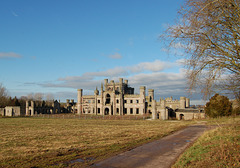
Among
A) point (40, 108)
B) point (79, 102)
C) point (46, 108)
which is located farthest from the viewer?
point (46, 108)

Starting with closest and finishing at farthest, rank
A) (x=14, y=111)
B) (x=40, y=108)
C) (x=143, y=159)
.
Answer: (x=143, y=159) → (x=14, y=111) → (x=40, y=108)

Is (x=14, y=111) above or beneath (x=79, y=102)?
beneath

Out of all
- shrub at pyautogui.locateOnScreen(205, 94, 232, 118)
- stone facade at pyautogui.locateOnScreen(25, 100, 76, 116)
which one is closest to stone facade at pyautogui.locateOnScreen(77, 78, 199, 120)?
stone facade at pyautogui.locateOnScreen(25, 100, 76, 116)

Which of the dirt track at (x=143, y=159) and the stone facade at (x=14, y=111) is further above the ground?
the dirt track at (x=143, y=159)

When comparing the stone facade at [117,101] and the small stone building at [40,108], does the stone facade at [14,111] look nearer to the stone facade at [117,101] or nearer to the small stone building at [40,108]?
the small stone building at [40,108]

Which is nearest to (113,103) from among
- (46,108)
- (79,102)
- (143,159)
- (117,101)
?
(117,101)

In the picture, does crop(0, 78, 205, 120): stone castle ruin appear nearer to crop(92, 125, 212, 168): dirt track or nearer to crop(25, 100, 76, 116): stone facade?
crop(25, 100, 76, 116): stone facade

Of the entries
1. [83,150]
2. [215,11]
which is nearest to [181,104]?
[83,150]

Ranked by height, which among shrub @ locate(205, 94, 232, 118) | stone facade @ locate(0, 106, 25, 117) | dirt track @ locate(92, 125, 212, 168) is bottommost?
Result: stone facade @ locate(0, 106, 25, 117)

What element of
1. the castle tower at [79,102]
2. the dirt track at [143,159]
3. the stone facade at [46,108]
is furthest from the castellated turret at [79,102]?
the dirt track at [143,159]

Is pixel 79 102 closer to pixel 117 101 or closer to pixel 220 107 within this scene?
pixel 117 101

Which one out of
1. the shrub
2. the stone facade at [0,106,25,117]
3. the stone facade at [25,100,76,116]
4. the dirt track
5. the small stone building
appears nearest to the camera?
the dirt track

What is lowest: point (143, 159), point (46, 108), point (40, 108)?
point (46, 108)

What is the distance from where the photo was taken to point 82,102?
243ft
